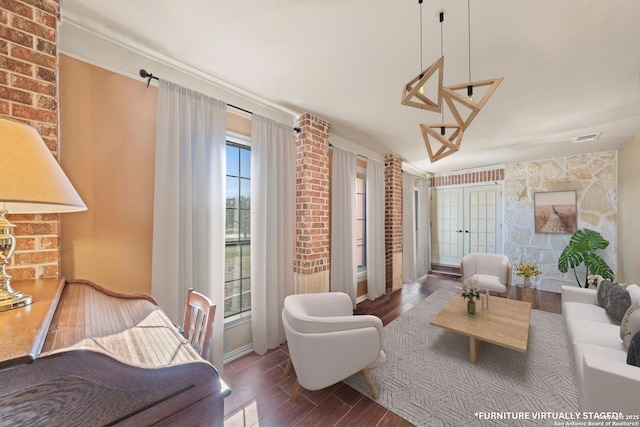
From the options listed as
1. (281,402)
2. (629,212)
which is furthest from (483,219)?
(281,402)

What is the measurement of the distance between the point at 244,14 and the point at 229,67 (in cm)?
58

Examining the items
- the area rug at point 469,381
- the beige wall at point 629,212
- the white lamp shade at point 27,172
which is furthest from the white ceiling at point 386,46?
the area rug at point 469,381

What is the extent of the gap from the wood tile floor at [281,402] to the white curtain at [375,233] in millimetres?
2026

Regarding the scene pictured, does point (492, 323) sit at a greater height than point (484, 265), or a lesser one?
lesser

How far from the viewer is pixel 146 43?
5.55 feet

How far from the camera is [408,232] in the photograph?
5.06m

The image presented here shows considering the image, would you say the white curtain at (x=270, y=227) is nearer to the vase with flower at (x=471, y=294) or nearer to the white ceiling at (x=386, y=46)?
the white ceiling at (x=386, y=46)

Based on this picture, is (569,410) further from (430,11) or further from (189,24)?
(189,24)

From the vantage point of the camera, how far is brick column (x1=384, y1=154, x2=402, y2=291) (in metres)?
4.46

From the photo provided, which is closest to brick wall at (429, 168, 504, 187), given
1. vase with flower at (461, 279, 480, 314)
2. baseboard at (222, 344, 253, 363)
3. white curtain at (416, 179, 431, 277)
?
white curtain at (416, 179, 431, 277)

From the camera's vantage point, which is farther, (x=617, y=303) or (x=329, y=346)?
(x=617, y=303)

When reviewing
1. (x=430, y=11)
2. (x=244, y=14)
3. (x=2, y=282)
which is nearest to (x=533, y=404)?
(x=430, y=11)

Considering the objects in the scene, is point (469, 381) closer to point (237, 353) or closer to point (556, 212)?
point (237, 353)

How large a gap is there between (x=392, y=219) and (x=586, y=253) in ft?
10.4
